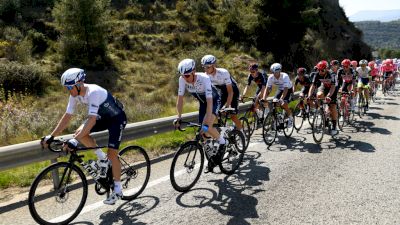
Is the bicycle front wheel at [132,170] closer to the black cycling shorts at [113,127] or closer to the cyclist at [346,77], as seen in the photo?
the black cycling shorts at [113,127]

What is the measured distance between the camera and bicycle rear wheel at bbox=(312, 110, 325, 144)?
982cm

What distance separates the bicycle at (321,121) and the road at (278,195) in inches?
35.9

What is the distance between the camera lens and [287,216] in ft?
16.7

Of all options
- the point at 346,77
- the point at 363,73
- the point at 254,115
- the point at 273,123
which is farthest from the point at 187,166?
the point at 363,73

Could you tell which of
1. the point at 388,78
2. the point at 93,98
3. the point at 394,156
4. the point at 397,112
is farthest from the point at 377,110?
the point at 93,98

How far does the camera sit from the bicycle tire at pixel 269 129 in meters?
9.40

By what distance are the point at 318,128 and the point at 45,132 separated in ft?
24.7

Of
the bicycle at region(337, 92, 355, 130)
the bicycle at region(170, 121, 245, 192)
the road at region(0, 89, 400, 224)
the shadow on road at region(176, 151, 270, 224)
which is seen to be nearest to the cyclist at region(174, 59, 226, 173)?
the bicycle at region(170, 121, 245, 192)

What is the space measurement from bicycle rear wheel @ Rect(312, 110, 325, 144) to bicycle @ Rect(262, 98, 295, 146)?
75 cm

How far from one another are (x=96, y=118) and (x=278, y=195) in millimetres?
3049

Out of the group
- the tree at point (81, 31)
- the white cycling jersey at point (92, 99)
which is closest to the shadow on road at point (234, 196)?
the white cycling jersey at point (92, 99)

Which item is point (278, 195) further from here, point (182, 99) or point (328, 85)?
point (328, 85)

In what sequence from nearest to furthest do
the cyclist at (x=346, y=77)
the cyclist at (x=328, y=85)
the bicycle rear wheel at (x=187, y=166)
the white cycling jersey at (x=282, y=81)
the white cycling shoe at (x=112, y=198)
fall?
the white cycling shoe at (x=112, y=198) < the bicycle rear wheel at (x=187, y=166) < the white cycling jersey at (x=282, y=81) < the cyclist at (x=328, y=85) < the cyclist at (x=346, y=77)

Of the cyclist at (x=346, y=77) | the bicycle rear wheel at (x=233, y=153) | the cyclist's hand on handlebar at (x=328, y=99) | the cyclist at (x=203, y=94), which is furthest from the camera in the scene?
the cyclist at (x=346, y=77)
